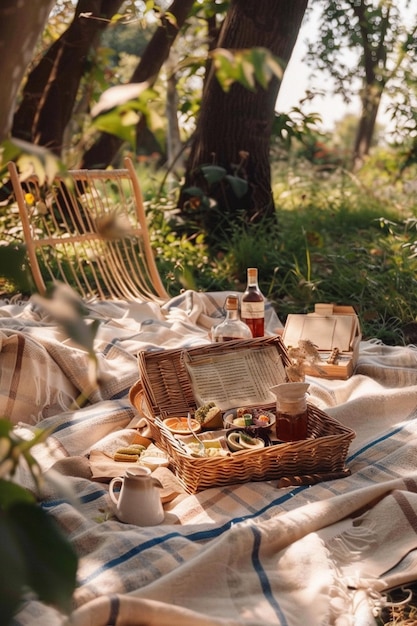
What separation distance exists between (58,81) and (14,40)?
540cm

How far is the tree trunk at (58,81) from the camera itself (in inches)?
236

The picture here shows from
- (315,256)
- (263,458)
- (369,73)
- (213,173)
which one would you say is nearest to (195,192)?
(213,173)

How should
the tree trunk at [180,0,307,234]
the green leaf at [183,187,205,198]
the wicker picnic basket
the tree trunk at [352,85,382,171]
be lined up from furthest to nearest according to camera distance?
1. the tree trunk at [352,85,382,171]
2. the green leaf at [183,187,205,198]
3. the tree trunk at [180,0,307,234]
4. the wicker picnic basket

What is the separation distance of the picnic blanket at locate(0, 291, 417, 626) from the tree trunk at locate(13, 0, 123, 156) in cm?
302

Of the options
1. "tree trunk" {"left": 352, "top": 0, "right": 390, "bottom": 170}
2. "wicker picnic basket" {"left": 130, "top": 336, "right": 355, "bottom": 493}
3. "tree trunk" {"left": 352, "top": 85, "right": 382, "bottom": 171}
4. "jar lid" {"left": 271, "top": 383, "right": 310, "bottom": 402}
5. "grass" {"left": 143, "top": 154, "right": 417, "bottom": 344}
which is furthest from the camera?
"tree trunk" {"left": 352, "top": 85, "right": 382, "bottom": 171}

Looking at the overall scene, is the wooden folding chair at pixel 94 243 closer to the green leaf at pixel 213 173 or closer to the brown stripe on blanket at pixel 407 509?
the green leaf at pixel 213 173

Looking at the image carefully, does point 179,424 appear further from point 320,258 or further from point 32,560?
point 320,258

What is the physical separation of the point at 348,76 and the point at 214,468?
7.52m

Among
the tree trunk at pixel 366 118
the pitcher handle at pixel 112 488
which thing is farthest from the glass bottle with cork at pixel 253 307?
the tree trunk at pixel 366 118

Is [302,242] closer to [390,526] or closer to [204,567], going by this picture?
[390,526]

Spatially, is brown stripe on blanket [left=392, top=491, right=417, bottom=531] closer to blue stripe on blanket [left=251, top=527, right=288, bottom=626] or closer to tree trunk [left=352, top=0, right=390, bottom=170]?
blue stripe on blanket [left=251, top=527, right=288, bottom=626]

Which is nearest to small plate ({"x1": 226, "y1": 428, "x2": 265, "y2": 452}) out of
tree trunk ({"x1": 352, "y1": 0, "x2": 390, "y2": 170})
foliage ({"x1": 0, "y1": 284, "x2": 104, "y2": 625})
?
foliage ({"x1": 0, "y1": 284, "x2": 104, "y2": 625})

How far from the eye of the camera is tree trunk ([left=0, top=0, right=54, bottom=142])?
936 mm

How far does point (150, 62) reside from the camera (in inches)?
246
